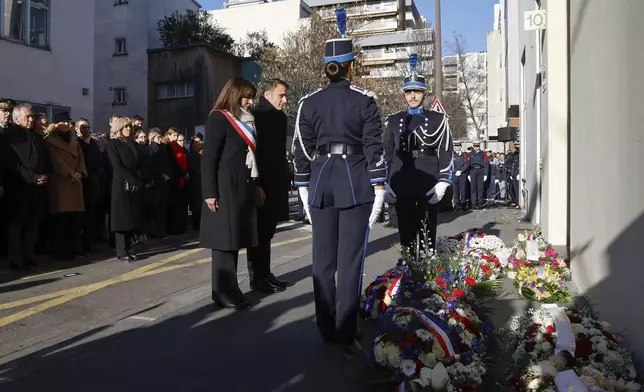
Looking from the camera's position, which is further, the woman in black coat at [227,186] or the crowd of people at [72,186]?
the crowd of people at [72,186]

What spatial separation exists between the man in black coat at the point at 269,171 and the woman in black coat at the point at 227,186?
1.89 ft

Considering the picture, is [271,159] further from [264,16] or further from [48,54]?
[264,16]

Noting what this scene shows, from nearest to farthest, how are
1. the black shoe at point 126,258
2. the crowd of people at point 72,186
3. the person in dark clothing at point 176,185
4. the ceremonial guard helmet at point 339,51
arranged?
the ceremonial guard helmet at point 339,51
the crowd of people at point 72,186
the black shoe at point 126,258
the person in dark clothing at point 176,185

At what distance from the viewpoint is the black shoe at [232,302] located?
5.58 m

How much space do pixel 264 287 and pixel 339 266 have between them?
2.08 meters

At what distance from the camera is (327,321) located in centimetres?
456

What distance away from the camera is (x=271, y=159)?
6.41 metres

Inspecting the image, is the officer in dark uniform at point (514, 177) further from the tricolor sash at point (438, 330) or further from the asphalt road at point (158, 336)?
the tricolor sash at point (438, 330)

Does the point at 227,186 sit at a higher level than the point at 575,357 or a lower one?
higher

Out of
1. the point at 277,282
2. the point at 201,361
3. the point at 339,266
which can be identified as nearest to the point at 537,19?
the point at 277,282

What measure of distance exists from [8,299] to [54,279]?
1.10 meters

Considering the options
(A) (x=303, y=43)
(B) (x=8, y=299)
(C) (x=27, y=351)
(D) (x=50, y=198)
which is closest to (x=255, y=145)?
(C) (x=27, y=351)

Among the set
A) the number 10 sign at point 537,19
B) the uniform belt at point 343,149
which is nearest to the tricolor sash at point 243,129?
the uniform belt at point 343,149

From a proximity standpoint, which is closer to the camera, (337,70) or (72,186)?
(337,70)
